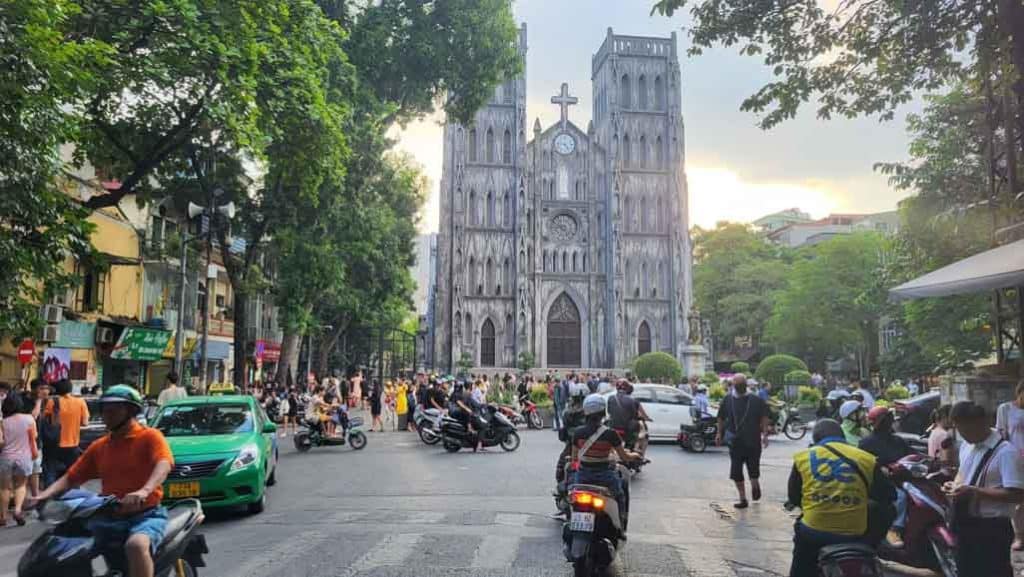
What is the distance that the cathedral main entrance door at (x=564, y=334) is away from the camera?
164 feet

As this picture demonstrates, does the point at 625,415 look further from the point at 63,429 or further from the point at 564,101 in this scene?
the point at 564,101

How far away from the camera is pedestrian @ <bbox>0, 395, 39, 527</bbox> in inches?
332

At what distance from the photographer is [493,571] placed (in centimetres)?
586

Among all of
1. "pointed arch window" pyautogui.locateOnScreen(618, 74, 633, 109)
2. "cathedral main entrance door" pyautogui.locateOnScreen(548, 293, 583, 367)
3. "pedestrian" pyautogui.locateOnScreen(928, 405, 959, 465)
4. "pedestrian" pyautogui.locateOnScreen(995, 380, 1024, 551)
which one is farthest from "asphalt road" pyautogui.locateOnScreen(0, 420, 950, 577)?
"pointed arch window" pyautogui.locateOnScreen(618, 74, 633, 109)

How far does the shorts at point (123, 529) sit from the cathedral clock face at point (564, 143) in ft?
160

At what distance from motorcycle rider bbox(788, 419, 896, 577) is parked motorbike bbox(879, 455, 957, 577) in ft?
4.11

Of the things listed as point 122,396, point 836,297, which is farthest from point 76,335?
point 836,297

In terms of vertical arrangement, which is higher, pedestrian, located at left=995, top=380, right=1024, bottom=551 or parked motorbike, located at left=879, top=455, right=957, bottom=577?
pedestrian, located at left=995, top=380, right=1024, bottom=551

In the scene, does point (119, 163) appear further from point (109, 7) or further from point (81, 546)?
point (81, 546)

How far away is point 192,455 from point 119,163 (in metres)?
8.25

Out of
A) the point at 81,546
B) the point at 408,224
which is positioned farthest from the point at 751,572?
the point at 408,224

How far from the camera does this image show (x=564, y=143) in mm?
51719

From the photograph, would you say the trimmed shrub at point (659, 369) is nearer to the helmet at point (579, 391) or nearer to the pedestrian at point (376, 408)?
the helmet at point (579, 391)

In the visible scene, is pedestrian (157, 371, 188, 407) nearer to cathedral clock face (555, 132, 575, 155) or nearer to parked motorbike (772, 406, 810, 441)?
parked motorbike (772, 406, 810, 441)
